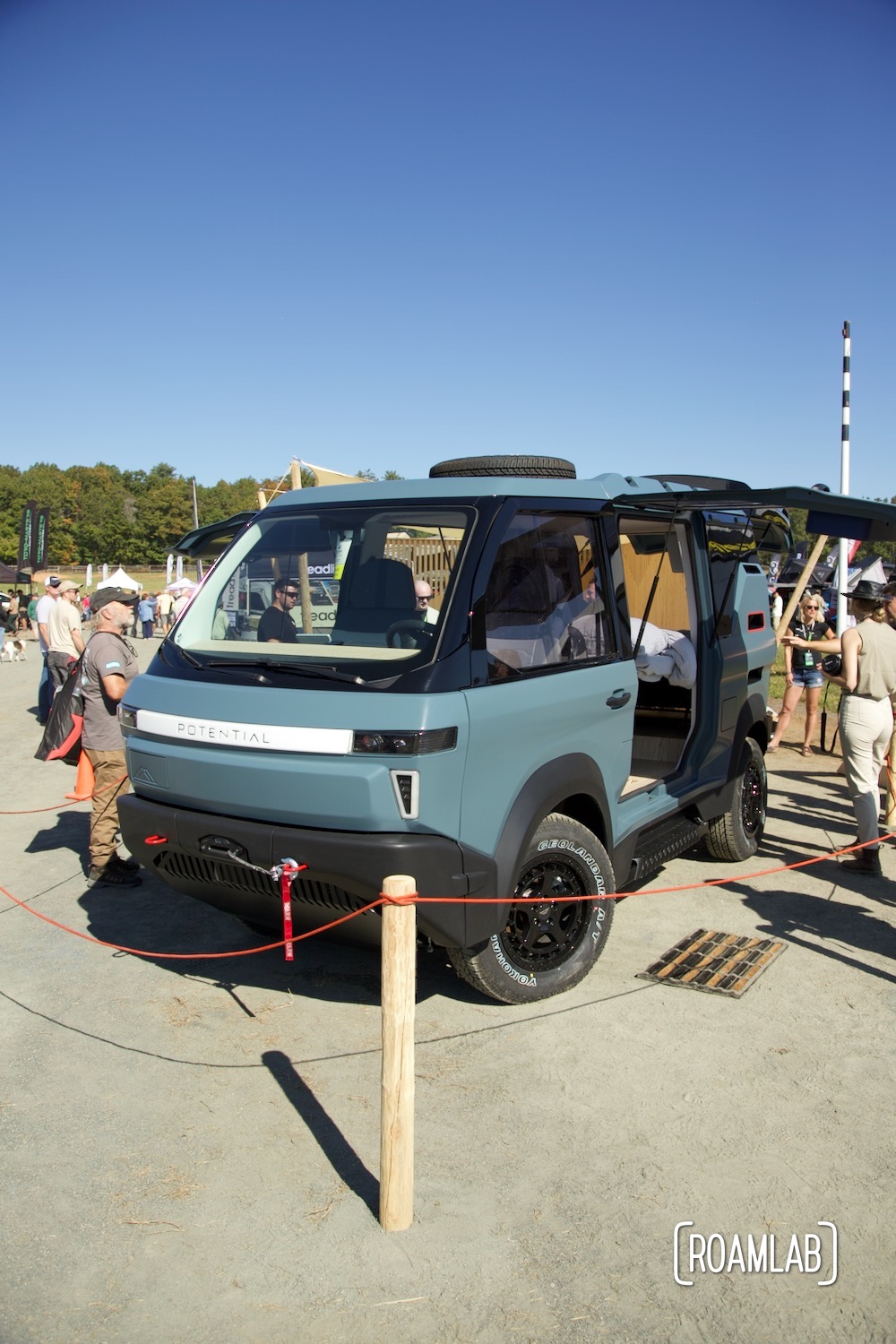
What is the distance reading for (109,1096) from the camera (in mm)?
3891

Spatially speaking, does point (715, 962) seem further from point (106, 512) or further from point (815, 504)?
point (106, 512)

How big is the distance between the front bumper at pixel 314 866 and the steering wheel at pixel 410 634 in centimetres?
81

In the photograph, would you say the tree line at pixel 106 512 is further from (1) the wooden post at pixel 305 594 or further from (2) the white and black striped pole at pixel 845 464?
(1) the wooden post at pixel 305 594

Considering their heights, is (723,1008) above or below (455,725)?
below

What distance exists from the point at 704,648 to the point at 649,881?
1.67 m

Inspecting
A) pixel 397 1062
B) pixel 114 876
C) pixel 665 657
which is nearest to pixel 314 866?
pixel 397 1062

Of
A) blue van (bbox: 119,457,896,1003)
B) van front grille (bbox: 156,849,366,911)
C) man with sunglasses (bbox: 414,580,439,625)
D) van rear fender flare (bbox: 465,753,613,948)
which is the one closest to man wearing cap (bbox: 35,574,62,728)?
blue van (bbox: 119,457,896,1003)

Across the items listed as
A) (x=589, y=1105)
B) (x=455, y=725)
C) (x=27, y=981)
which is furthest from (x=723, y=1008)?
(x=27, y=981)

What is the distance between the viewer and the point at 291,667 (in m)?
4.08

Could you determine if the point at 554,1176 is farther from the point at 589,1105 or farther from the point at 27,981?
the point at 27,981

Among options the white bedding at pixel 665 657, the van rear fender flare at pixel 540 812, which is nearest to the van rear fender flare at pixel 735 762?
the white bedding at pixel 665 657

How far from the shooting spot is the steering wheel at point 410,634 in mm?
4023

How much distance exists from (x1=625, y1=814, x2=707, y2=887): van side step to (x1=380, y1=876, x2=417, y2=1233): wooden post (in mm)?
2448

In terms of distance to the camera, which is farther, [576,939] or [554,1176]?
[576,939]
